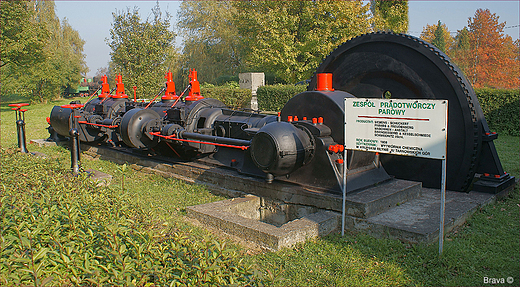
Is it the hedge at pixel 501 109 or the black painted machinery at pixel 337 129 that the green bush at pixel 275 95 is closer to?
Answer: the hedge at pixel 501 109

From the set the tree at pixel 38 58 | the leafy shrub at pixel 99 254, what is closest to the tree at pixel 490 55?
the tree at pixel 38 58

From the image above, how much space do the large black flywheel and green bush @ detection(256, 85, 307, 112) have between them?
32.0 ft

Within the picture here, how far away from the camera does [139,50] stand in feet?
71.6

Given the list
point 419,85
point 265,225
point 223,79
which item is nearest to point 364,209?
point 265,225

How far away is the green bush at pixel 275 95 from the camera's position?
18.0m

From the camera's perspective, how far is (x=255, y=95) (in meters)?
20.7

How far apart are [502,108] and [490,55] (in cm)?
2525

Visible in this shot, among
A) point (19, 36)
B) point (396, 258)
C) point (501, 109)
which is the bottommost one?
point (396, 258)

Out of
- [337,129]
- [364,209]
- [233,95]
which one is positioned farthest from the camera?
[233,95]

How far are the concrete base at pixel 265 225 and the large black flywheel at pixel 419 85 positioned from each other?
7.66ft

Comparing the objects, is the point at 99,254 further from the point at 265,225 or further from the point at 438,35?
the point at 438,35

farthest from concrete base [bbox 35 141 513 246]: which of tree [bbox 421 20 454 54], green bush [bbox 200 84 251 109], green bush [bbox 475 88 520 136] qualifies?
tree [bbox 421 20 454 54]

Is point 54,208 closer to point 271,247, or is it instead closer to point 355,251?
point 271,247

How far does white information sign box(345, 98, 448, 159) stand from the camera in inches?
181
